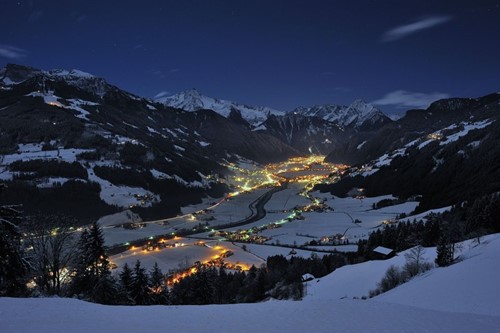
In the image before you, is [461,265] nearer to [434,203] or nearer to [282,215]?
[434,203]

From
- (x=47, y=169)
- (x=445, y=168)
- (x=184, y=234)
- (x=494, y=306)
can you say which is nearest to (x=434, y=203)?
(x=445, y=168)

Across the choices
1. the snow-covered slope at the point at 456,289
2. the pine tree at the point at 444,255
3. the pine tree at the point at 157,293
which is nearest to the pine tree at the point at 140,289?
the pine tree at the point at 157,293

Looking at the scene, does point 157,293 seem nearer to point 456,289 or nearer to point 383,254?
point 456,289

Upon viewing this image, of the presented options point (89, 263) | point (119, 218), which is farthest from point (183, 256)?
point (89, 263)

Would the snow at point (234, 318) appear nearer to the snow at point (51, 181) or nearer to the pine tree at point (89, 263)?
the pine tree at point (89, 263)

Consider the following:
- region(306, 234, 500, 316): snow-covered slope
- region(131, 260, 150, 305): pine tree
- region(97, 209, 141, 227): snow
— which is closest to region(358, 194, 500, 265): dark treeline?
region(306, 234, 500, 316): snow-covered slope

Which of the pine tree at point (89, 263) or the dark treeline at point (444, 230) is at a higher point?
the pine tree at point (89, 263)

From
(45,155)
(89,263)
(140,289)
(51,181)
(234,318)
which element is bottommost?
(140,289)

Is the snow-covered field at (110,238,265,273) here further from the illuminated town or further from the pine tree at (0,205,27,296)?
the pine tree at (0,205,27,296)
